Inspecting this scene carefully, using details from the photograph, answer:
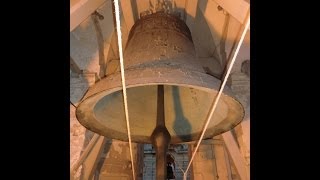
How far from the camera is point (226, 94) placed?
4.67 feet

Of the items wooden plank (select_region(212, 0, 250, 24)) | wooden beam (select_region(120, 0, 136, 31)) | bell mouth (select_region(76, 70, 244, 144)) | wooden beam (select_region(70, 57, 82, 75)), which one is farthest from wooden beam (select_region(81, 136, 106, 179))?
wooden plank (select_region(212, 0, 250, 24))

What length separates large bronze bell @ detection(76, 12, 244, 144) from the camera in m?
1.40

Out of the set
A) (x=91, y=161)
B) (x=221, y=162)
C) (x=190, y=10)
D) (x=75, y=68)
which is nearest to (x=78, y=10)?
(x=190, y=10)

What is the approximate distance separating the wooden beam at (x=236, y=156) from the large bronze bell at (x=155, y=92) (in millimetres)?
449

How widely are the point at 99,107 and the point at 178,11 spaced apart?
79cm

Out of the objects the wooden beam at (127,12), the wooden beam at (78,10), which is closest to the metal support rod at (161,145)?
the wooden beam at (78,10)

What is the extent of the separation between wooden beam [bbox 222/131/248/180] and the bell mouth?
448 mm

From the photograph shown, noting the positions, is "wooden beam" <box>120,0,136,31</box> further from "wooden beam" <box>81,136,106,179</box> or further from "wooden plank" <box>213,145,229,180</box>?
"wooden plank" <box>213,145,229,180</box>

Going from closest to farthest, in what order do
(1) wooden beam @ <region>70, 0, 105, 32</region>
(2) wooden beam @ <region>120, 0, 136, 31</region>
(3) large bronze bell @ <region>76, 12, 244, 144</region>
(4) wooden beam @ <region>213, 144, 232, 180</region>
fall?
(3) large bronze bell @ <region>76, 12, 244, 144</region>, (1) wooden beam @ <region>70, 0, 105, 32</region>, (2) wooden beam @ <region>120, 0, 136, 31</region>, (4) wooden beam @ <region>213, 144, 232, 180</region>

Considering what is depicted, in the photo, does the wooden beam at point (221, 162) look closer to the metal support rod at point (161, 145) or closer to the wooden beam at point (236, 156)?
the wooden beam at point (236, 156)

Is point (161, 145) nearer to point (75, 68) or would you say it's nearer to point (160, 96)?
point (160, 96)

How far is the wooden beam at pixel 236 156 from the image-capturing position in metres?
2.30

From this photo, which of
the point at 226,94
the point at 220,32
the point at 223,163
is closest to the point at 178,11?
the point at 220,32

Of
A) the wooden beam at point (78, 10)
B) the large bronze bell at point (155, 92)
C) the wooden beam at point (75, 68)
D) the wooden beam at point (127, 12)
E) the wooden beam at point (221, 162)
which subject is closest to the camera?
the large bronze bell at point (155, 92)
